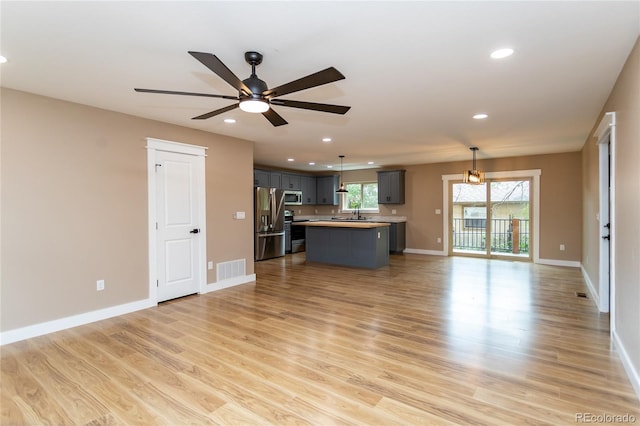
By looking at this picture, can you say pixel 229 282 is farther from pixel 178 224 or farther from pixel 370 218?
pixel 370 218

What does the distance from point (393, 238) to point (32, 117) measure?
7364mm

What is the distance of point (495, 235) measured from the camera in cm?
780

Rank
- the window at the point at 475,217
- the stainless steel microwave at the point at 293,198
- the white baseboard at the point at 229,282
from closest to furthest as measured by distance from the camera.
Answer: the white baseboard at the point at 229,282, the window at the point at 475,217, the stainless steel microwave at the point at 293,198

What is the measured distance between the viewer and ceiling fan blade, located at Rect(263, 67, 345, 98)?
1.98 metres

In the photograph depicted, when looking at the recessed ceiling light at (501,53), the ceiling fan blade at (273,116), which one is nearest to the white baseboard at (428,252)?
the recessed ceiling light at (501,53)

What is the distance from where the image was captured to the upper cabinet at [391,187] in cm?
883

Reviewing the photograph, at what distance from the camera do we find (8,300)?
313 cm

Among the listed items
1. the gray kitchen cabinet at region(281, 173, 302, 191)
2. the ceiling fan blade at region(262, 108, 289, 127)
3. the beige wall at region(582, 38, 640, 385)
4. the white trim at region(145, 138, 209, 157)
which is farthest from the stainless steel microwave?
the beige wall at region(582, 38, 640, 385)

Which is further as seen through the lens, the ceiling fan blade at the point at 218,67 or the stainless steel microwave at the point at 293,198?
the stainless steel microwave at the point at 293,198

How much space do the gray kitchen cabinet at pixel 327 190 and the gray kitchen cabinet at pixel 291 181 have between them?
0.84 m

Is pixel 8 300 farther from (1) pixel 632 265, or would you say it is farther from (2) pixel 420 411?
(1) pixel 632 265

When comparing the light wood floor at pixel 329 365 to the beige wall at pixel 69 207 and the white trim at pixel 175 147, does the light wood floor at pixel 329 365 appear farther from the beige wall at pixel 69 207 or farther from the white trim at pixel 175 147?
the white trim at pixel 175 147

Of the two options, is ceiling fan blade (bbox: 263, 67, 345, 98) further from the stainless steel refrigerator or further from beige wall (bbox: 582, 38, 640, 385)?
the stainless steel refrigerator

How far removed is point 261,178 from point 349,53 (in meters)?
6.20
